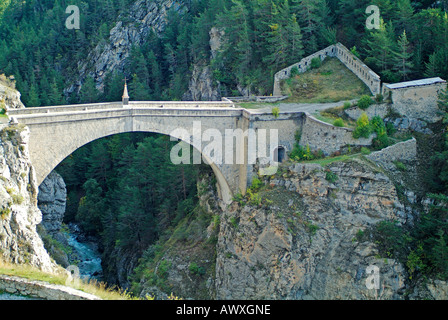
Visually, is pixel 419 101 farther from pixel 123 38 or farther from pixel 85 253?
pixel 123 38

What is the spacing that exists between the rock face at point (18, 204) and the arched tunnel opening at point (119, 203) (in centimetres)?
693

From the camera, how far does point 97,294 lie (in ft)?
72.1

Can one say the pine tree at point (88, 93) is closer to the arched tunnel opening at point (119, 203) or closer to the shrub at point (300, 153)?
the arched tunnel opening at point (119, 203)

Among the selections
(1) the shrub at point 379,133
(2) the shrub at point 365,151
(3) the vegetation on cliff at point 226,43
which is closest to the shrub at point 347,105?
(1) the shrub at point 379,133

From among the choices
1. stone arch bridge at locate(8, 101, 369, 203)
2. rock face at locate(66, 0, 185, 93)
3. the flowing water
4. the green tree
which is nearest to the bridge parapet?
stone arch bridge at locate(8, 101, 369, 203)

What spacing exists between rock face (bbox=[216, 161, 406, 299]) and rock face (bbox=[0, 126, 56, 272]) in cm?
1149

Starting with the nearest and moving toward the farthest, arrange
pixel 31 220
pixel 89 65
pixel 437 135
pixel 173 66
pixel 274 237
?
pixel 31 220, pixel 274 237, pixel 437 135, pixel 173 66, pixel 89 65

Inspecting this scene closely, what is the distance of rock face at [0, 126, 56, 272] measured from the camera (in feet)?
95.8

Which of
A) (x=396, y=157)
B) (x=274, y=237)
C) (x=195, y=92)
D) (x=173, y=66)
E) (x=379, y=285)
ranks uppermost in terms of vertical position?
(x=173, y=66)

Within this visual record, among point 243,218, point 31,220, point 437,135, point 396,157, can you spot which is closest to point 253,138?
point 243,218

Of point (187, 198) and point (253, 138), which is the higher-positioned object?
point (253, 138)

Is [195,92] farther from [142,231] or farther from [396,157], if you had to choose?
[396,157]

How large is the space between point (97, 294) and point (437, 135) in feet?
83.2

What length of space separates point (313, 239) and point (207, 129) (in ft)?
33.4
